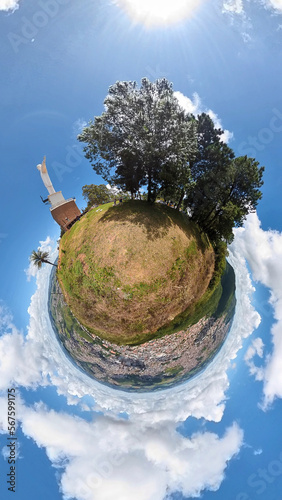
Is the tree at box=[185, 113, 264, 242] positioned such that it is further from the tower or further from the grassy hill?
the tower

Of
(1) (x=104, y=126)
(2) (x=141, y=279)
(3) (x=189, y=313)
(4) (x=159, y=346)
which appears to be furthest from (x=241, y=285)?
(1) (x=104, y=126)

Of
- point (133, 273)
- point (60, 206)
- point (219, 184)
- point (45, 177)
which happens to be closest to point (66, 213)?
point (60, 206)

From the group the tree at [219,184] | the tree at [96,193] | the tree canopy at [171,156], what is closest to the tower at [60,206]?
the tree at [96,193]

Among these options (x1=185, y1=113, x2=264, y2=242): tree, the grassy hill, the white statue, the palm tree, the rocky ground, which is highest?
the white statue

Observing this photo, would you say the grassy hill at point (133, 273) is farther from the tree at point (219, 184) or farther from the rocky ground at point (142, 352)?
the tree at point (219, 184)

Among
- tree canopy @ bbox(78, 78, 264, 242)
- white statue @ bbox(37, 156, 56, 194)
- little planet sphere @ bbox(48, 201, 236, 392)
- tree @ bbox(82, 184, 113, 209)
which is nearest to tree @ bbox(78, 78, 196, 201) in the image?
tree canopy @ bbox(78, 78, 264, 242)

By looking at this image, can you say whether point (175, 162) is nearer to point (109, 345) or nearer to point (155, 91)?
point (155, 91)

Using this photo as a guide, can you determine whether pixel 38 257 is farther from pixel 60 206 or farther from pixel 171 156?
pixel 171 156
